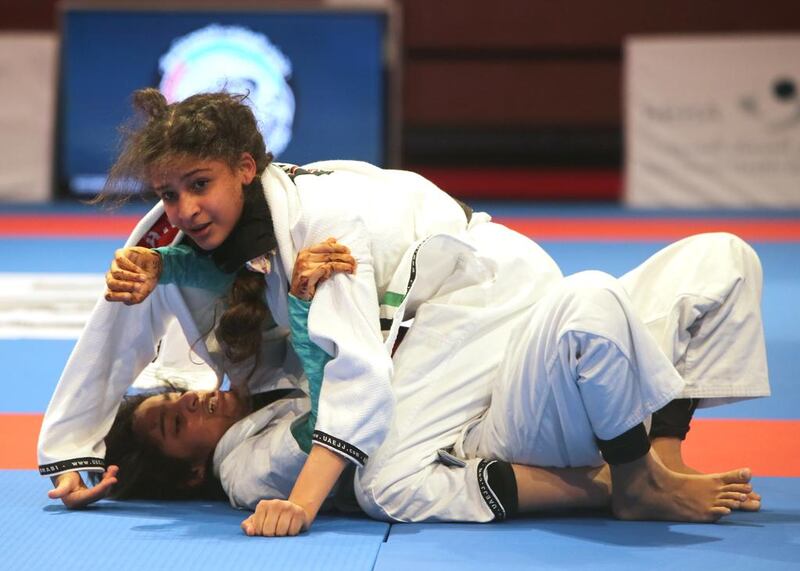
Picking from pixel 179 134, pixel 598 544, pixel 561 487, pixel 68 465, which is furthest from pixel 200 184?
pixel 598 544

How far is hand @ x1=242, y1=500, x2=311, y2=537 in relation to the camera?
9.85 ft

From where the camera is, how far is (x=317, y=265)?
3.06m

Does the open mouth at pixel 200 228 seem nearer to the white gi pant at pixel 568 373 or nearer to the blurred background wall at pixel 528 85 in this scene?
the white gi pant at pixel 568 373

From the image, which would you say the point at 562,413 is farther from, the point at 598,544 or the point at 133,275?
the point at 133,275

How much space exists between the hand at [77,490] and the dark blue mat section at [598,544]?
2.53ft

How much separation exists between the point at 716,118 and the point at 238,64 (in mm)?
4197

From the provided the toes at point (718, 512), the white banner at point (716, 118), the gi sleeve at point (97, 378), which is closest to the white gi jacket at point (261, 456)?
the gi sleeve at point (97, 378)

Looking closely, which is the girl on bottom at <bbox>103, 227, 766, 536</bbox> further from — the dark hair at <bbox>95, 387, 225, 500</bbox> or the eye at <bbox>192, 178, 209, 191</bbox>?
the eye at <bbox>192, 178, 209, 191</bbox>

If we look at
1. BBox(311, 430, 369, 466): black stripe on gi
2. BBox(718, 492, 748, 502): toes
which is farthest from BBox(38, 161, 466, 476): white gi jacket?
BBox(718, 492, 748, 502): toes

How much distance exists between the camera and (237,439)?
11.3ft

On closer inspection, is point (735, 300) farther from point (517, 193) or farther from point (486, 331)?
point (517, 193)

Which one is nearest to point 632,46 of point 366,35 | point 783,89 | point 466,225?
point 783,89

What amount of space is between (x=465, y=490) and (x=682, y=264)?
2.86 feet

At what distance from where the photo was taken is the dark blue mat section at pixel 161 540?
2838 mm
